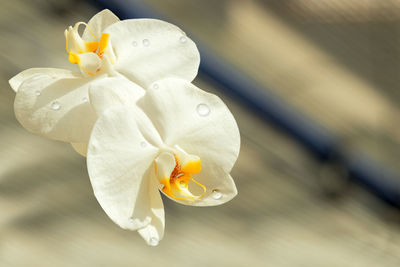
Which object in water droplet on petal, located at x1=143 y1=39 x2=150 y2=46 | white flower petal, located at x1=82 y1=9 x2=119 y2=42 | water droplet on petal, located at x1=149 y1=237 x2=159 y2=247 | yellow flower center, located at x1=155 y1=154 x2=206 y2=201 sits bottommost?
water droplet on petal, located at x1=149 y1=237 x2=159 y2=247

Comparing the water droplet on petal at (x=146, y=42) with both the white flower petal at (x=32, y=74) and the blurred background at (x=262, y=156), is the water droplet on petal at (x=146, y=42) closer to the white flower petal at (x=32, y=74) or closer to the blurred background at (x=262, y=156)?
the white flower petal at (x=32, y=74)

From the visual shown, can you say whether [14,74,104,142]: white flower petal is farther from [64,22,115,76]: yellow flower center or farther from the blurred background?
the blurred background

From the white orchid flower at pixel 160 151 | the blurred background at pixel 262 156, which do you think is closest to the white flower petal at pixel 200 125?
the white orchid flower at pixel 160 151

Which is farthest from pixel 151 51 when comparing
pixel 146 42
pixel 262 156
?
pixel 262 156

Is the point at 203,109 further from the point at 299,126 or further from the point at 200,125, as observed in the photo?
the point at 299,126

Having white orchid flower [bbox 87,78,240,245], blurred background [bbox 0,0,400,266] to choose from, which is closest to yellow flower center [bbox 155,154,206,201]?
white orchid flower [bbox 87,78,240,245]

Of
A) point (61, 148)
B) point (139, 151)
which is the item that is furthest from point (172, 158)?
point (61, 148)
